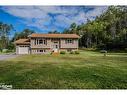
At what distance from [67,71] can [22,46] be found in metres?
3.75

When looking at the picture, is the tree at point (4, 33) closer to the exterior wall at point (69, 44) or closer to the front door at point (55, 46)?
the front door at point (55, 46)

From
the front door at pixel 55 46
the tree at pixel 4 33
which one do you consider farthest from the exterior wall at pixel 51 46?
the tree at pixel 4 33

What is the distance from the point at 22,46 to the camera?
1655 centimetres

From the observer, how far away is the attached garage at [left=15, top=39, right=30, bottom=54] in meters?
16.0

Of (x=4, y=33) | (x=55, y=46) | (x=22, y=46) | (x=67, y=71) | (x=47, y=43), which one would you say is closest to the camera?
(x=67, y=71)

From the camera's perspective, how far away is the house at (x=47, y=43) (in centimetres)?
1620

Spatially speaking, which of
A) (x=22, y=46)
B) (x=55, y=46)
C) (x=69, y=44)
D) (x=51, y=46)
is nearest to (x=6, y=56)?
(x=22, y=46)

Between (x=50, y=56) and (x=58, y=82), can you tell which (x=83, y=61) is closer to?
(x=50, y=56)

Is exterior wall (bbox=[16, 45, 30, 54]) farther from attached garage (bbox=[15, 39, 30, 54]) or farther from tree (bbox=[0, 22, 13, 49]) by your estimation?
tree (bbox=[0, 22, 13, 49])

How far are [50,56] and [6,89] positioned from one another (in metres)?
4.68

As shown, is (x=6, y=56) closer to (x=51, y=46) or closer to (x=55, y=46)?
(x=51, y=46)

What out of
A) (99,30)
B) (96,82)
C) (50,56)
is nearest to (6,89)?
(96,82)

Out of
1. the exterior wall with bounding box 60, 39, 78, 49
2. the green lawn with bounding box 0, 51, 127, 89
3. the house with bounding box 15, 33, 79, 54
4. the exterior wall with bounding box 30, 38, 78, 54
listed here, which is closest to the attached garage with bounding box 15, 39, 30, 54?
the house with bounding box 15, 33, 79, 54

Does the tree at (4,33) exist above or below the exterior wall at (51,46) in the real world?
above
